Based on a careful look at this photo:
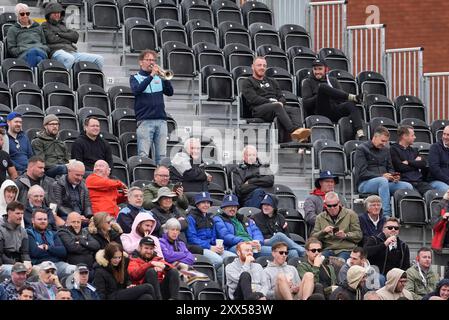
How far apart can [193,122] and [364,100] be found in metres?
2.91

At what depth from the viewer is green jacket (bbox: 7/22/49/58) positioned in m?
27.2

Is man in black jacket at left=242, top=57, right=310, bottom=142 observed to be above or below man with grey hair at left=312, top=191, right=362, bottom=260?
above

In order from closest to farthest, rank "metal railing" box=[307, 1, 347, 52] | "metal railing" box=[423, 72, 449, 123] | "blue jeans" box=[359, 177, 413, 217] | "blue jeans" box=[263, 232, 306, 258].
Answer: "blue jeans" box=[263, 232, 306, 258], "blue jeans" box=[359, 177, 413, 217], "metal railing" box=[423, 72, 449, 123], "metal railing" box=[307, 1, 347, 52]

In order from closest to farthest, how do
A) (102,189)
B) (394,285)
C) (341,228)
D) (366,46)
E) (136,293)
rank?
(136,293), (394,285), (102,189), (341,228), (366,46)

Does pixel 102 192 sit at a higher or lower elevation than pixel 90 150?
lower

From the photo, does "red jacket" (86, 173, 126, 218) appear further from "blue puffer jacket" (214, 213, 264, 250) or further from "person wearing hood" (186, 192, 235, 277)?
"blue puffer jacket" (214, 213, 264, 250)

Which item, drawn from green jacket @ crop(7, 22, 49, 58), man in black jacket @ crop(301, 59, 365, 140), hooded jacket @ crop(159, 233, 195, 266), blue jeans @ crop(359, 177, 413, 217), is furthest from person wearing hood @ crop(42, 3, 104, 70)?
hooded jacket @ crop(159, 233, 195, 266)

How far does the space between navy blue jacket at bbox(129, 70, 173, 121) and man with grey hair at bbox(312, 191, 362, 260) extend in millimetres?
2626

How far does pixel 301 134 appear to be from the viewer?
90.3 feet

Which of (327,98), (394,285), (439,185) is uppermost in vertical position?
(327,98)

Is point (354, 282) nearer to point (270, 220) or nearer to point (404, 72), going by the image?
point (270, 220)

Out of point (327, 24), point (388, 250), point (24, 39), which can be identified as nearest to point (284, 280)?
point (388, 250)

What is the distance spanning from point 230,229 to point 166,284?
2333 millimetres

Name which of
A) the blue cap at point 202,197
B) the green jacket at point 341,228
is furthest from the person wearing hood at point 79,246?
the green jacket at point 341,228
